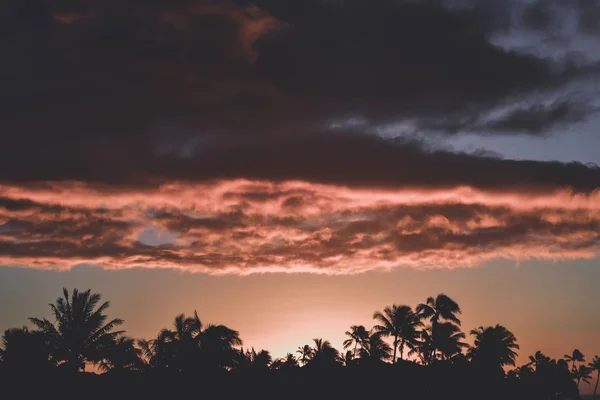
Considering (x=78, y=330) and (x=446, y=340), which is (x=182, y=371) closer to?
(x=78, y=330)

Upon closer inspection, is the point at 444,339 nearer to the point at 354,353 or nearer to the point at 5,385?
the point at 354,353

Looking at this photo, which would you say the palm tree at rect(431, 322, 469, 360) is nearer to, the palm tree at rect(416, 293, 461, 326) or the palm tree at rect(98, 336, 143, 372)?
the palm tree at rect(416, 293, 461, 326)

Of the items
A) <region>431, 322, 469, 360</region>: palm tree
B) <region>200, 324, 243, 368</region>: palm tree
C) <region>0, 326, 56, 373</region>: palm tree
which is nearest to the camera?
<region>0, 326, 56, 373</region>: palm tree

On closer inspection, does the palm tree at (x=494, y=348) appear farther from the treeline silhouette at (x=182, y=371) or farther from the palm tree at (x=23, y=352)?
the palm tree at (x=23, y=352)

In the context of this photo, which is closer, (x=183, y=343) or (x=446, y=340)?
(x=183, y=343)

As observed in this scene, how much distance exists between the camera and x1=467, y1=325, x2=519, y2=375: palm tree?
250 feet

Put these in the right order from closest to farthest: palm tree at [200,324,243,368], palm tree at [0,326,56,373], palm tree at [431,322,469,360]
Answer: palm tree at [0,326,56,373], palm tree at [200,324,243,368], palm tree at [431,322,469,360]

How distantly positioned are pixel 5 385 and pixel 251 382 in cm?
1693

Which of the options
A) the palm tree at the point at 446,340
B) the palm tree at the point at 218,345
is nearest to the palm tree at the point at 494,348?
the palm tree at the point at 446,340

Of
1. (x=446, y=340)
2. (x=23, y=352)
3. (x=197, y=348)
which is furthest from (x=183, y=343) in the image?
(x=446, y=340)

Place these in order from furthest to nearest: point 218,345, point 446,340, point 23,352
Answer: point 446,340, point 218,345, point 23,352

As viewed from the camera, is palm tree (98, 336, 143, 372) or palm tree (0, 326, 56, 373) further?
palm tree (98, 336, 143, 372)

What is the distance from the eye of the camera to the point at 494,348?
253 feet

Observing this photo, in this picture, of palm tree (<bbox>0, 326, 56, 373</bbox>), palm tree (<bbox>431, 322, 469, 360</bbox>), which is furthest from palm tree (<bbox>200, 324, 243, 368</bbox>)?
palm tree (<bbox>431, 322, 469, 360</bbox>)
